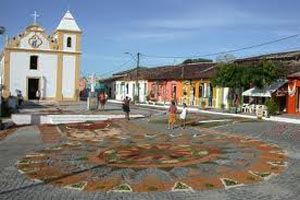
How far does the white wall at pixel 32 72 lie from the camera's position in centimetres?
5238

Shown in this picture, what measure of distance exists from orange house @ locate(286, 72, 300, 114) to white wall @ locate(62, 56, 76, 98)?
2921 cm

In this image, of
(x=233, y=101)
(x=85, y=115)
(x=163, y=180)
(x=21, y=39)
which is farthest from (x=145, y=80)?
(x=163, y=180)

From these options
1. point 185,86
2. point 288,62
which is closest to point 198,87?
point 185,86

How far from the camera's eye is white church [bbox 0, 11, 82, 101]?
52.4 metres

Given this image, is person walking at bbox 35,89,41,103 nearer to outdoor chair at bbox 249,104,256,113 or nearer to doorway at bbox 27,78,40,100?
doorway at bbox 27,78,40,100

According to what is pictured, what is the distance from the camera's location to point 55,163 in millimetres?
15062

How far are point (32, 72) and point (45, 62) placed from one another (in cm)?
179

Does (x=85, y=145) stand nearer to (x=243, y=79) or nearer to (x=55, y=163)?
(x=55, y=163)

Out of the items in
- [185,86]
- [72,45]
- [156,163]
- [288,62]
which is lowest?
[156,163]

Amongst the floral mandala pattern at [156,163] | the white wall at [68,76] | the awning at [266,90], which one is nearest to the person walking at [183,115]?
the floral mandala pattern at [156,163]

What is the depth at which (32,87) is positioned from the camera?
53938 millimetres

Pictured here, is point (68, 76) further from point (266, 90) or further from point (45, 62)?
point (266, 90)

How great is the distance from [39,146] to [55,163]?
4510 mm

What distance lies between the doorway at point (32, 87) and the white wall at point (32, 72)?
2.11 ft
